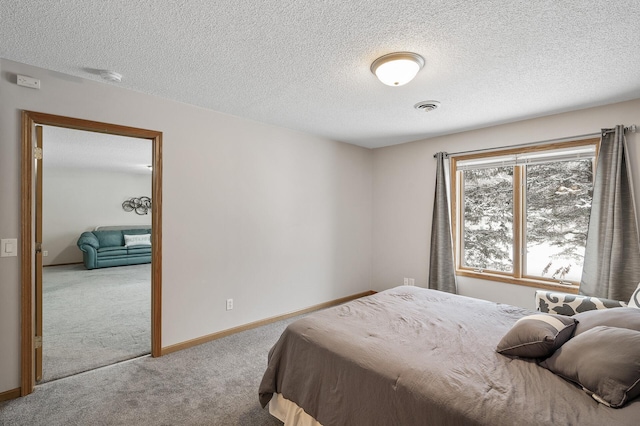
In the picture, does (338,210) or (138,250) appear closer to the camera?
(338,210)

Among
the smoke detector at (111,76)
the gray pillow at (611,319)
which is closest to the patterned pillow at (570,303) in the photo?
the gray pillow at (611,319)

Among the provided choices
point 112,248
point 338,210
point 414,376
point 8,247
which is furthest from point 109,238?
point 414,376

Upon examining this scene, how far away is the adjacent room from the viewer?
5.10 ft

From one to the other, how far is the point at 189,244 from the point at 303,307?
185cm

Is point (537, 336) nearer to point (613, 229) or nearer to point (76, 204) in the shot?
point (613, 229)

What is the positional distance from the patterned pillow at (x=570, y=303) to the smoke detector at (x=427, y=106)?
6.75 feet

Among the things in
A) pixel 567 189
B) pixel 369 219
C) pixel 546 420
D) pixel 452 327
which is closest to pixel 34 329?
pixel 452 327

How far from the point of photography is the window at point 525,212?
3.13m

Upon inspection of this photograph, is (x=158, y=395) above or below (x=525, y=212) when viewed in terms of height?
below

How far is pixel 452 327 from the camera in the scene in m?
2.01

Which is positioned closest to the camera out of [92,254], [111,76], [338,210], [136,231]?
[111,76]

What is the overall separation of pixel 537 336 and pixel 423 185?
9.70 ft

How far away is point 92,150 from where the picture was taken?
5309 millimetres

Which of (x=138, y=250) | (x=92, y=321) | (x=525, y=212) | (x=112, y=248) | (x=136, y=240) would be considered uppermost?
(x=525, y=212)
